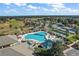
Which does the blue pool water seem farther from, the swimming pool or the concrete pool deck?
the concrete pool deck

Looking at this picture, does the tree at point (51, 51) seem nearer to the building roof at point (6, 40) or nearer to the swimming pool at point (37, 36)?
the swimming pool at point (37, 36)

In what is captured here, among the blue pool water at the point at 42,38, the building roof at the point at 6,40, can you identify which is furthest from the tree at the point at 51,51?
the building roof at the point at 6,40

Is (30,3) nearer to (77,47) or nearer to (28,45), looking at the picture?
(28,45)

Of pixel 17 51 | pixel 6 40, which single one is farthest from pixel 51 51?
pixel 6 40

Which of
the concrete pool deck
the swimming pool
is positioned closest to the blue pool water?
the swimming pool

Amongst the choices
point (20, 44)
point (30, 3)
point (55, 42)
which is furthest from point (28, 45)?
point (30, 3)

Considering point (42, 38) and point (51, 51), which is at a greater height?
point (42, 38)

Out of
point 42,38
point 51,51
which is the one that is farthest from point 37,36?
point 51,51

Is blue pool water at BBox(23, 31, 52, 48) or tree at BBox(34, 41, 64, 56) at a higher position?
blue pool water at BBox(23, 31, 52, 48)

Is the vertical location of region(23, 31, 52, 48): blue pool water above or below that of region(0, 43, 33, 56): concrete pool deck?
above

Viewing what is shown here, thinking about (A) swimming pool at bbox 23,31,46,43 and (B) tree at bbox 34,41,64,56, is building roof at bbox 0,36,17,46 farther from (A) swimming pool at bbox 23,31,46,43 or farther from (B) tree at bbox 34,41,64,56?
(B) tree at bbox 34,41,64,56

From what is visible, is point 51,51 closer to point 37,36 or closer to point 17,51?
point 37,36
